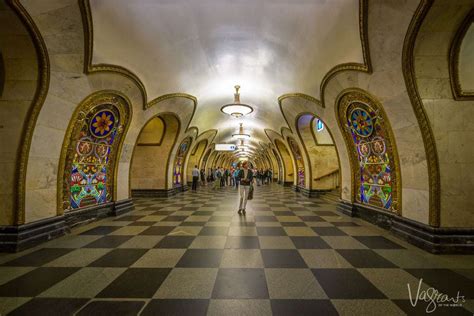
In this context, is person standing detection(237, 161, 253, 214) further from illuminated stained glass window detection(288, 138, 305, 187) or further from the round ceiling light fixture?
illuminated stained glass window detection(288, 138, 305, 187)

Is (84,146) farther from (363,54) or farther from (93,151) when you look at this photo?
(363,54)

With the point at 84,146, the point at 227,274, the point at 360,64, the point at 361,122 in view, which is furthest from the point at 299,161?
the point at 227,274

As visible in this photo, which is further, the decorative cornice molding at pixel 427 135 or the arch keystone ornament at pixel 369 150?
the arch keystone ornament at pixel 369 150

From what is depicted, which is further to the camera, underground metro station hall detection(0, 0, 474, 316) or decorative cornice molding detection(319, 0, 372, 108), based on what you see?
decorative cornice molding detection(319, 0, 372, 108)

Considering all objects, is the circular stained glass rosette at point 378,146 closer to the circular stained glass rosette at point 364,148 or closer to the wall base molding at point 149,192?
the circular stained glass rosette at point 364,148

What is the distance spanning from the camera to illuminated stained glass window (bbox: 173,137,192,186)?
33.4 feet

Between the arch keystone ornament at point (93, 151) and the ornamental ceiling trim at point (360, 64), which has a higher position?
the ornamental ceiling trim at point (360, 64)

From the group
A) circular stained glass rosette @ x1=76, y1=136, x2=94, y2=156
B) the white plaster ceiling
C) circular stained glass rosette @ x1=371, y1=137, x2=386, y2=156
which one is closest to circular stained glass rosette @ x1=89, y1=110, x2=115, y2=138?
circular stained glass rosette @ x1=76, y1=136, x2=94, y2=156

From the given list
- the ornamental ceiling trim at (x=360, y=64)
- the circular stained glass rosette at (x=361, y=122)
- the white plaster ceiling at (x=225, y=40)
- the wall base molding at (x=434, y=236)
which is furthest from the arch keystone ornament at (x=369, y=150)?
the white plaster ceiling at (x=225, y=40)

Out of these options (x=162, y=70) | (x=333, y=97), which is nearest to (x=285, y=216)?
(x=333, y=97)

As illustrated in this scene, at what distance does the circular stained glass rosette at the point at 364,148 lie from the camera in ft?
16.4

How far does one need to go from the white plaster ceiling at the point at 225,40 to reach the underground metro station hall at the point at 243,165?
0.03 metres

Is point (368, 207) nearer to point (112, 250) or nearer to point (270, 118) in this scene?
point (112, 250)

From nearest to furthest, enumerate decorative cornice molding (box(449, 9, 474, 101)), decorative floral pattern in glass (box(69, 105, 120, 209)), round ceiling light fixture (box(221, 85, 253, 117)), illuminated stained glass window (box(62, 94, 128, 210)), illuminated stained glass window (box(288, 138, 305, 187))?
decorative cornice molding (box(449, 9, 474, 101))
illuminated stained glass window (box(62, 94, 128, 210))
decorative floral pattern in glass (box(69, 105, 120, 209))
round ceiling light fixture (box(221, 85, 253, 117))
illuminated stained glass window (box(288, 138, 305, 187))
